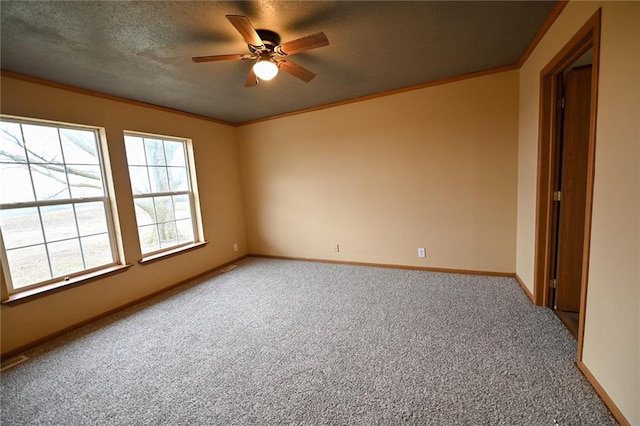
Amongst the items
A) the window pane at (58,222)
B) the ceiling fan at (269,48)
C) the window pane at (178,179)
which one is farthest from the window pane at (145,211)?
the ceiling fan at (269,48)

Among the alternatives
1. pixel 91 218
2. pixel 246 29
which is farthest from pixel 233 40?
pixel 91 218

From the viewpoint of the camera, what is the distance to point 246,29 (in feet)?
5.25

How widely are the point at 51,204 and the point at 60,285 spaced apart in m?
0.78

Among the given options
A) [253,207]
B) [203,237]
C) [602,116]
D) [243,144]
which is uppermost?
[243,144]

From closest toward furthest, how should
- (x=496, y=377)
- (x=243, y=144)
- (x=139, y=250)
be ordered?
1. (x=496, y=377)
2. (x=139, y=250)
3. (x=243, y=144)

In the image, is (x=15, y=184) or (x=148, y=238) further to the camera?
(x=148, y=238)

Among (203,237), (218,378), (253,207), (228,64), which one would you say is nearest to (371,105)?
(228,64)

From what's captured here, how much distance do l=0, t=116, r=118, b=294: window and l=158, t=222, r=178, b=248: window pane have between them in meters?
0.58

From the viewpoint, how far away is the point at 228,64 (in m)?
2.34

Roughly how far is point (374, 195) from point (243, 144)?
2.48 m

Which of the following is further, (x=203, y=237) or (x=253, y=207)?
(x=253, y=207)

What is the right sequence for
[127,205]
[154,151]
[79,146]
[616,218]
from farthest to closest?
[154,151] < [127,205] < [79,146] < [616,218]

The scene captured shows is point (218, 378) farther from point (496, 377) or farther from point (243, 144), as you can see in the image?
point (243, 144)

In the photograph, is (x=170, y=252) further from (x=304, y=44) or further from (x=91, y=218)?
(x=304, y=44)
